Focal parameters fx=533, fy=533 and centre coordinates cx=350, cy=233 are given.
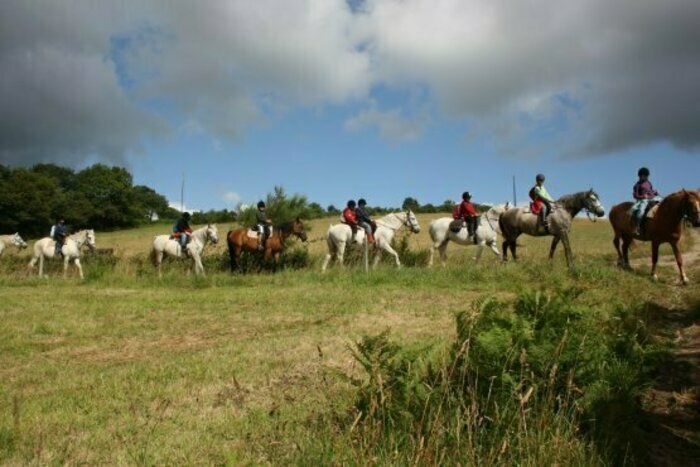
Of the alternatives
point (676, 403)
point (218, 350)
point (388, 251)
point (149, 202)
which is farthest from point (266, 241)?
point (149, 202)

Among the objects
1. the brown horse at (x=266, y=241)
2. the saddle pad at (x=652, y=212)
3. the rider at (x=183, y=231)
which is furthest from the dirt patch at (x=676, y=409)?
the rider at (x=183, y=231)

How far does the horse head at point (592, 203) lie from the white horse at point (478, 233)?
3070 mm

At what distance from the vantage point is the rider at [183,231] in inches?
782

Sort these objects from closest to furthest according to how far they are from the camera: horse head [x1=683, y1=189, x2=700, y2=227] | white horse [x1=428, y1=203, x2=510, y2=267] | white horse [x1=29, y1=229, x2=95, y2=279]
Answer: horse head [x1=683, y1=189, x2=700, y2=227], white horse [x1=428, y1=203, x2=510, y2=267], white horse [x1=29, y1=229, x2=95, y2=279]

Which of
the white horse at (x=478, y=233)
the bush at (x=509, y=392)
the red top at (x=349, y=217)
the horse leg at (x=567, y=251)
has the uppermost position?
the red top at (x=349, y=217)

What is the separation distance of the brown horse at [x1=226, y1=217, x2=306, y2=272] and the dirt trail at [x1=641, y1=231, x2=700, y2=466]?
44.2ft

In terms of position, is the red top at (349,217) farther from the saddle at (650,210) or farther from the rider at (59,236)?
the rider at (59,236)

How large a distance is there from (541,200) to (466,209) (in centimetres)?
→ 283

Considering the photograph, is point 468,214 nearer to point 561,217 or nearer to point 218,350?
point 561,217

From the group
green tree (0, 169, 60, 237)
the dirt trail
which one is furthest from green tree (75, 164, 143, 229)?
the dirt trail

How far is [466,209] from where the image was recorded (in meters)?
18.8

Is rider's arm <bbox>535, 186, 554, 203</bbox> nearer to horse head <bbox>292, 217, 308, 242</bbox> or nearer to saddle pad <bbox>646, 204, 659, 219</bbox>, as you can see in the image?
saddle pad <bbox>646, 204, 659, 219</bbox>

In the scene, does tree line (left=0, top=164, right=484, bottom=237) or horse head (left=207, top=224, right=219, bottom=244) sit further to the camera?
tree line (left=0, top=164, right=484, bottom=237)

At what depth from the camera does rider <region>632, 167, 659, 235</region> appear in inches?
572
